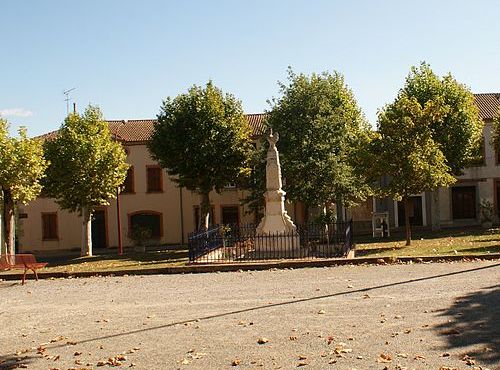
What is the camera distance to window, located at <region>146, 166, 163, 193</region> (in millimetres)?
37156

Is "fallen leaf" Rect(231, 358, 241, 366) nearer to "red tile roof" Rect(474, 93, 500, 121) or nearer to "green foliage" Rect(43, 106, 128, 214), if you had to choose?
"green foliage" Rect(43, 106, 128, 214)

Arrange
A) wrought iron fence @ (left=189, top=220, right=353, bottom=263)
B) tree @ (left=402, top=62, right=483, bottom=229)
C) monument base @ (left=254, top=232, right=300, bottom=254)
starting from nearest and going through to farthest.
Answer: wrought iron fence @ (left=189, top=220, right=353, bottom=263)
monument base @ (left=254, top=232, right=300, bottom=254)
tree @ (left=402, top=62, right=483, bottom=229)

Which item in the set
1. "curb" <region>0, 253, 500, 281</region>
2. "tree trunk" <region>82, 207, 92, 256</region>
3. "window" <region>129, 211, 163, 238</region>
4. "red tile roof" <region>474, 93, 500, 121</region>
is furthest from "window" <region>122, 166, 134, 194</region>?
"red tile roof" <region>474, 93, 500, 121</region>

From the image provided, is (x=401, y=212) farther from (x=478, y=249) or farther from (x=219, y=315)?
(x=219, y=315)

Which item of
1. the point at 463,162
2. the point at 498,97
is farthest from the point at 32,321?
the point at 498,97

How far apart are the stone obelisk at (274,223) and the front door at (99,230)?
18.6 metres

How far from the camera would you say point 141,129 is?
126 ft

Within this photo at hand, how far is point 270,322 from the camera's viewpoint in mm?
9352

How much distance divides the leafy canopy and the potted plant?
13759mm

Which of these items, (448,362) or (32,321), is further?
(32,321)

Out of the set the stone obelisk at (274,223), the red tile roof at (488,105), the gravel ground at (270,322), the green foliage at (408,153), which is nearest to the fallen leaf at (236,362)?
the gravel ground at (270,322)

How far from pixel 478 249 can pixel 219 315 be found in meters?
11.5

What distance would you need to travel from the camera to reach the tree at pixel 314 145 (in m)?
27.8

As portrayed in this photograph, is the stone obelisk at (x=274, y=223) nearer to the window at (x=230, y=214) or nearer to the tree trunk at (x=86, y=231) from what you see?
the tree trunk at (x=86, y=231)
